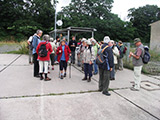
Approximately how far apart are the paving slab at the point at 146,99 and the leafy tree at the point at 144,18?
4867 cm

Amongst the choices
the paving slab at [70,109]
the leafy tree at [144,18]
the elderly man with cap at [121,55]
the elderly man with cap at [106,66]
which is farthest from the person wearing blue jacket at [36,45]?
the leafy tree at [144,18]

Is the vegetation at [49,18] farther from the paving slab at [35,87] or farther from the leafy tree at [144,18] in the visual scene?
the paving slab at [35,87]

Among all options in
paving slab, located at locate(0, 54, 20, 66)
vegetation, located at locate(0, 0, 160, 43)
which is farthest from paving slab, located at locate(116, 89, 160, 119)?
vegetation, located at locate(0, 0, 160, 43)

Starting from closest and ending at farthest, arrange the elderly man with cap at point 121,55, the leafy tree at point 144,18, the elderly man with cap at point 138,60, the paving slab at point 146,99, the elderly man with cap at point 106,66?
the paving slab at point 146,99
the elderly man with cap at point 106,66
the elderly man with cap at point 138,60
the elderly man with cap at point 121,55
the leafy tree at point 144,18

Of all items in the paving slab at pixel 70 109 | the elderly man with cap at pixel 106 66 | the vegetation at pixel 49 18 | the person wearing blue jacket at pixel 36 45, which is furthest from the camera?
the vegetation at pixel 49 18

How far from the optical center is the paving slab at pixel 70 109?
303 cm

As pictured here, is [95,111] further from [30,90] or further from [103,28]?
[103,28]

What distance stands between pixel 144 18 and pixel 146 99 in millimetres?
55117

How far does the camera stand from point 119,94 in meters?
4.45

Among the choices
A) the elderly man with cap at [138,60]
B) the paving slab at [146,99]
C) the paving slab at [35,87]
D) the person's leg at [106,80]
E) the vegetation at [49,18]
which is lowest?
the paving slab at [146,99]

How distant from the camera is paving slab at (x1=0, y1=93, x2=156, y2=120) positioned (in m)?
3.03

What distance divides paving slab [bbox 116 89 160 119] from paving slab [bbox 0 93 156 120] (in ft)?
0.89

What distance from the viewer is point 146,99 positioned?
4.14 metres

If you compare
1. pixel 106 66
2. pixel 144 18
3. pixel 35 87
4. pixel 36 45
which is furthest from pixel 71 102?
pixel 144 18
